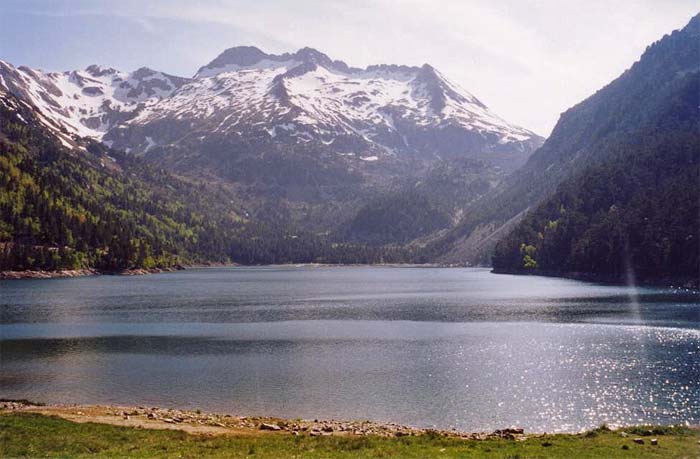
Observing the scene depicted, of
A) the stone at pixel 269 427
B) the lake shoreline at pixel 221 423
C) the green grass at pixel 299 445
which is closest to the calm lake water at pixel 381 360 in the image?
the lake shoreline at pixel 221 423

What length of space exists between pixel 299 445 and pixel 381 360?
117ft

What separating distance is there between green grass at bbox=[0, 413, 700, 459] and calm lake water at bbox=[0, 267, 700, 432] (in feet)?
29.6

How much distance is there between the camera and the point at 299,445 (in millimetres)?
36625

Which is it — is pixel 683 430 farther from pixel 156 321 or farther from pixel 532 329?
pixel 156 321

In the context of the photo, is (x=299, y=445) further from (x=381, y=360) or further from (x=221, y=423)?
(x=381, y=360)

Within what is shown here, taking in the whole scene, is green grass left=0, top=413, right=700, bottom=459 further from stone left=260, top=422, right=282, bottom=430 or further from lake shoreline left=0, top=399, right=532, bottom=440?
stone left=260, top=422, right=282, bottom=430

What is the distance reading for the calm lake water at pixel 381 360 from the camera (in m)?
51.5

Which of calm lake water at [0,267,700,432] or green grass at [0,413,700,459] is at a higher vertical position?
green grass at [0,413,700,459]

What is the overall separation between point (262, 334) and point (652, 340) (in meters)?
55.3

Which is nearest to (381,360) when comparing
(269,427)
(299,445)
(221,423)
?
(221,423)

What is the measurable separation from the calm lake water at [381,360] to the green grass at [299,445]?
9019 millimetres

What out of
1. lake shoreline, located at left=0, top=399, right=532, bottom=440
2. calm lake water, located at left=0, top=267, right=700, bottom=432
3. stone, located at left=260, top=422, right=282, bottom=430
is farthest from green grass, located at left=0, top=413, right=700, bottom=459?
calm lake water, located at left=0, top=267, right=700, bottom=432

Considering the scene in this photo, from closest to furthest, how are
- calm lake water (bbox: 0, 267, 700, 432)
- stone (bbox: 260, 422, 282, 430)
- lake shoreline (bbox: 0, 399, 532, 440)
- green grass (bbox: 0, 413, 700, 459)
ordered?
green grass (bbox: 0, 413, 700, 459), lake shoreline (bbox: 0, 399, 532, 440), stone (bbox: 260, 422, 282, 430), calm lake water (bbox: 0, 267, 700, 432)

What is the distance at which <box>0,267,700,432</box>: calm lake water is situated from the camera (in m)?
51.5
